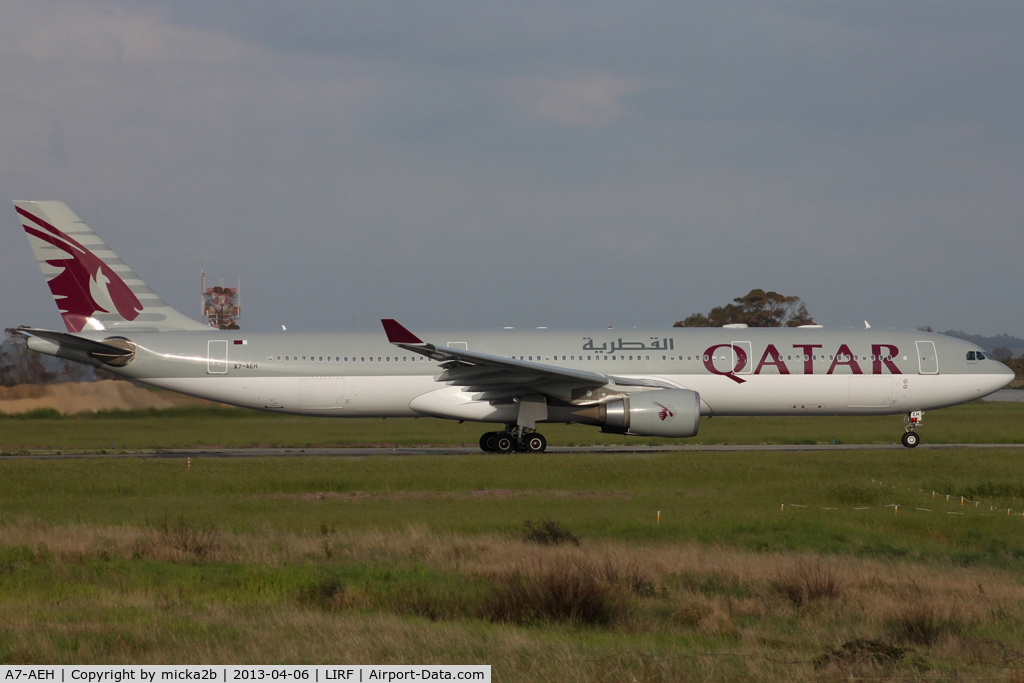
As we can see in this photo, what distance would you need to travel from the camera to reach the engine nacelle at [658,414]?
90.5 feet

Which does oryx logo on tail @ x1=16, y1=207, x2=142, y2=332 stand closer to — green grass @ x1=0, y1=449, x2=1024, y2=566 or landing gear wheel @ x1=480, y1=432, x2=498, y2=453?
green grass @ x1=0, y1=449, x2=1024, y2=566

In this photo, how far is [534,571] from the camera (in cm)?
1134

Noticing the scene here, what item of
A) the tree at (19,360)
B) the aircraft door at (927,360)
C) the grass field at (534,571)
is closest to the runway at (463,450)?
the aircraft door at (927,360)

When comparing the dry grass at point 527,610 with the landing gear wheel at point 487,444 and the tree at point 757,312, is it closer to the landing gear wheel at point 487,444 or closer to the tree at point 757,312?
the landing gear wheel at point 487,444

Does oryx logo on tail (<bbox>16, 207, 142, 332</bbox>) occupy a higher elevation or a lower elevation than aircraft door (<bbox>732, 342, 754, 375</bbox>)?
higher

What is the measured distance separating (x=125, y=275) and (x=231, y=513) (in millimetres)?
15891

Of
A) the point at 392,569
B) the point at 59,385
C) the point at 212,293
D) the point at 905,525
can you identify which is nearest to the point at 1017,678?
the point at 392,569

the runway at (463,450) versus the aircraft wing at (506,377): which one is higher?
the aircraft wing at (506,377)

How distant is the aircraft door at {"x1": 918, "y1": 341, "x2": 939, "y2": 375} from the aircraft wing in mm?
7736

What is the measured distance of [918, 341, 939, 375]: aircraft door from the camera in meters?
30.7

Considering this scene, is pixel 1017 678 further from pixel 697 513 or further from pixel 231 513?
pixel 231 513

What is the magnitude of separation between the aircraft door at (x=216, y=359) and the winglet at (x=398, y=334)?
249 inches

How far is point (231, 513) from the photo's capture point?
1805 cm

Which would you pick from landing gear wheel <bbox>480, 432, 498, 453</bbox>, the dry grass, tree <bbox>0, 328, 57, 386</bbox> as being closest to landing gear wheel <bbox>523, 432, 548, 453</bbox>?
landing gear wheel <bbox>480, 432, 498, 453</bbox>
